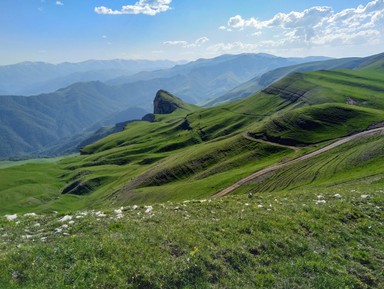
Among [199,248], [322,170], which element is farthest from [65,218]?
[322,170]

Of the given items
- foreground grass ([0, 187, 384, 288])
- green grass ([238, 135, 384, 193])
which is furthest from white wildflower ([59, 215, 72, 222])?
green grass ([238, 135, 384, 193])

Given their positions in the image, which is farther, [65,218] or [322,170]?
[322,170]

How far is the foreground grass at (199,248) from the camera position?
14930mm

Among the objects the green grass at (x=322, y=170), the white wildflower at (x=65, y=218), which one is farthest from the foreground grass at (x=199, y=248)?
the green grass at (x=322, y=170)

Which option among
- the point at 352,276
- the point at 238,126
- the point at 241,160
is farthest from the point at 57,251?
the point at 238,126

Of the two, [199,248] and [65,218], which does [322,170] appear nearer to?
[199,248]

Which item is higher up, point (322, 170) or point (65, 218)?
point (65, 218)

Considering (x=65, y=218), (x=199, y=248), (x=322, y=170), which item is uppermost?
(x=65, y=218)

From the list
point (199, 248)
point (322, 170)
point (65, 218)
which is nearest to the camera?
point (199, 248)

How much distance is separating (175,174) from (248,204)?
87445 mm

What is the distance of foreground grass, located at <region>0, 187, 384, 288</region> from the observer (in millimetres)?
14930

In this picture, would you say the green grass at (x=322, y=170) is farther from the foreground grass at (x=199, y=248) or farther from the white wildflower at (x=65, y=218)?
the white wildflower at (x=65, y=218)

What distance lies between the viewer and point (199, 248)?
1750 cm

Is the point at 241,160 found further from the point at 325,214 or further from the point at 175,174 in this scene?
the point at 325,214
